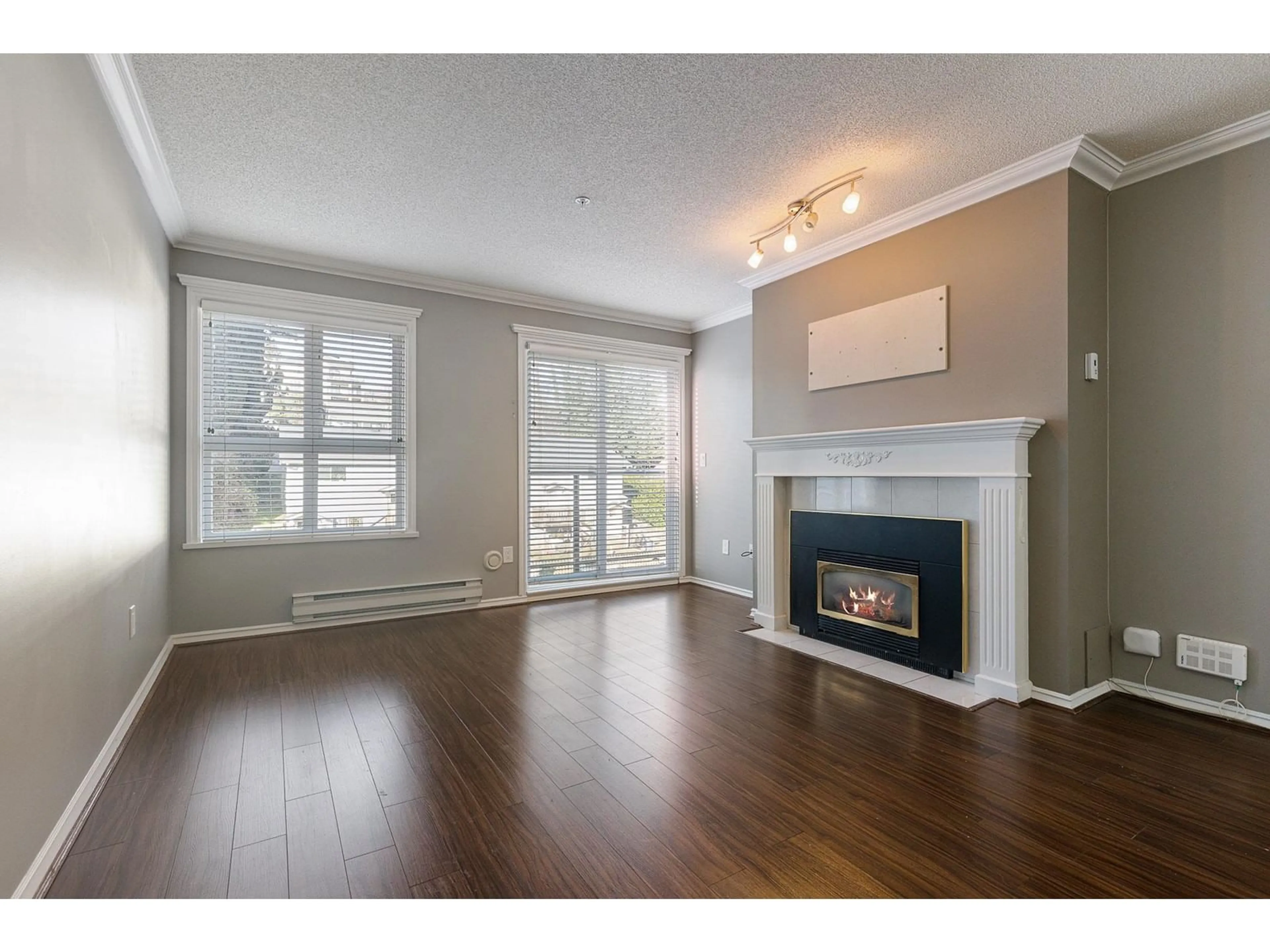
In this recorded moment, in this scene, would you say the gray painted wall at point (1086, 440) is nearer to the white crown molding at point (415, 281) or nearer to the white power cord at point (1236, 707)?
the white power cord at point (1236, 707)

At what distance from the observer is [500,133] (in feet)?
8.36

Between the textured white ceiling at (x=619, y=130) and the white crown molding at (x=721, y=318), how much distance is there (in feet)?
5.08

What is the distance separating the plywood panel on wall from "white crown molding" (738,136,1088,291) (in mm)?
411

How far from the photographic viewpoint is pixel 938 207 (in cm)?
313

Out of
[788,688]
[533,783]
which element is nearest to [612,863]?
[533,783]

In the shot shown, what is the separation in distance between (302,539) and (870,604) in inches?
150

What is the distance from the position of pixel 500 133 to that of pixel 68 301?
1.70 meters

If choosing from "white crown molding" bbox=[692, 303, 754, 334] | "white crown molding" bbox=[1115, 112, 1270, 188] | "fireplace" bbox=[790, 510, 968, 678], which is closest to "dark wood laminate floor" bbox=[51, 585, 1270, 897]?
"fireplace" bbox=[790, 510, 968, 678]

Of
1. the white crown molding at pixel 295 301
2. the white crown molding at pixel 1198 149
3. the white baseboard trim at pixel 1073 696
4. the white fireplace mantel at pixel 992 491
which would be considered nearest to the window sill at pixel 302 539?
the white crown molding at pixel 295 301

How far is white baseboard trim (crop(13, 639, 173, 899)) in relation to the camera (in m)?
1.47

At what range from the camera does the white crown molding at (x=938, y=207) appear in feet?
8.73

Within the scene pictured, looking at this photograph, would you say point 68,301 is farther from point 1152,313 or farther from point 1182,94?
point 1152,313

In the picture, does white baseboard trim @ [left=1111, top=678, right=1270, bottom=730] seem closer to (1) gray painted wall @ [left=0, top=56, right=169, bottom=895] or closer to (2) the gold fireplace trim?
(2) the gold fireplace trim
